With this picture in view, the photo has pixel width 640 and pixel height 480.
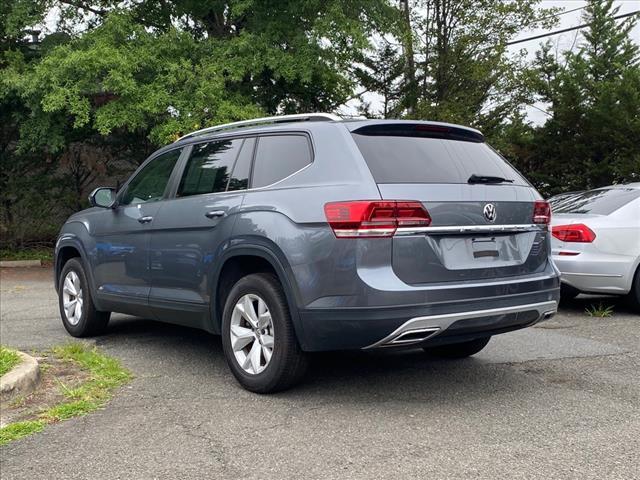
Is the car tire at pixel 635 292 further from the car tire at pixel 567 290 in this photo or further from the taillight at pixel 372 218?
the taillight at pixel 372 218

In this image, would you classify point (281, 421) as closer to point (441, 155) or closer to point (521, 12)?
point (441, 155)

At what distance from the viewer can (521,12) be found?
1716cm

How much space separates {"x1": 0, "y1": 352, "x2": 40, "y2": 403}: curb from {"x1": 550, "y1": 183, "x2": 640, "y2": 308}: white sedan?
5465 mm

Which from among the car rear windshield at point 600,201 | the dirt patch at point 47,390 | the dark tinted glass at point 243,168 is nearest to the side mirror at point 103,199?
the dirt patch at point 47,390

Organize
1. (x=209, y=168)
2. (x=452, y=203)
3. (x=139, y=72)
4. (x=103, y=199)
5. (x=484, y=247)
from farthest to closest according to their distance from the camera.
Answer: (x=139, y=72) → (x=103, y=199) → (x=209, y=168) → (x=484, y=247) → (x=452, y=203)

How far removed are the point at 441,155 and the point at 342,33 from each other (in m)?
9.99

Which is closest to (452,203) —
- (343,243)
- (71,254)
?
(343,243)

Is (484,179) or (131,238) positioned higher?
(484,179)

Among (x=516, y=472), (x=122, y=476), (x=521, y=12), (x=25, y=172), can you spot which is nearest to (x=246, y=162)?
(x=122, y=476)

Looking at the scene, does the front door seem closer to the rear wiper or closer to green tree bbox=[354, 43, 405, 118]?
the rear wiper

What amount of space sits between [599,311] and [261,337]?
4.89 metres

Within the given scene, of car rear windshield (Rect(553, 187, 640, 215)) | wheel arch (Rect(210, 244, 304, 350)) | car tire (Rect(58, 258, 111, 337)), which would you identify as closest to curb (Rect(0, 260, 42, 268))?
car tire (Rect(58, 258, 111, 337))

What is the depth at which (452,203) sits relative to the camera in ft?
13.4

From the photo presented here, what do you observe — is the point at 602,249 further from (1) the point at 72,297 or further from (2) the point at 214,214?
(1) the point at 72,297
